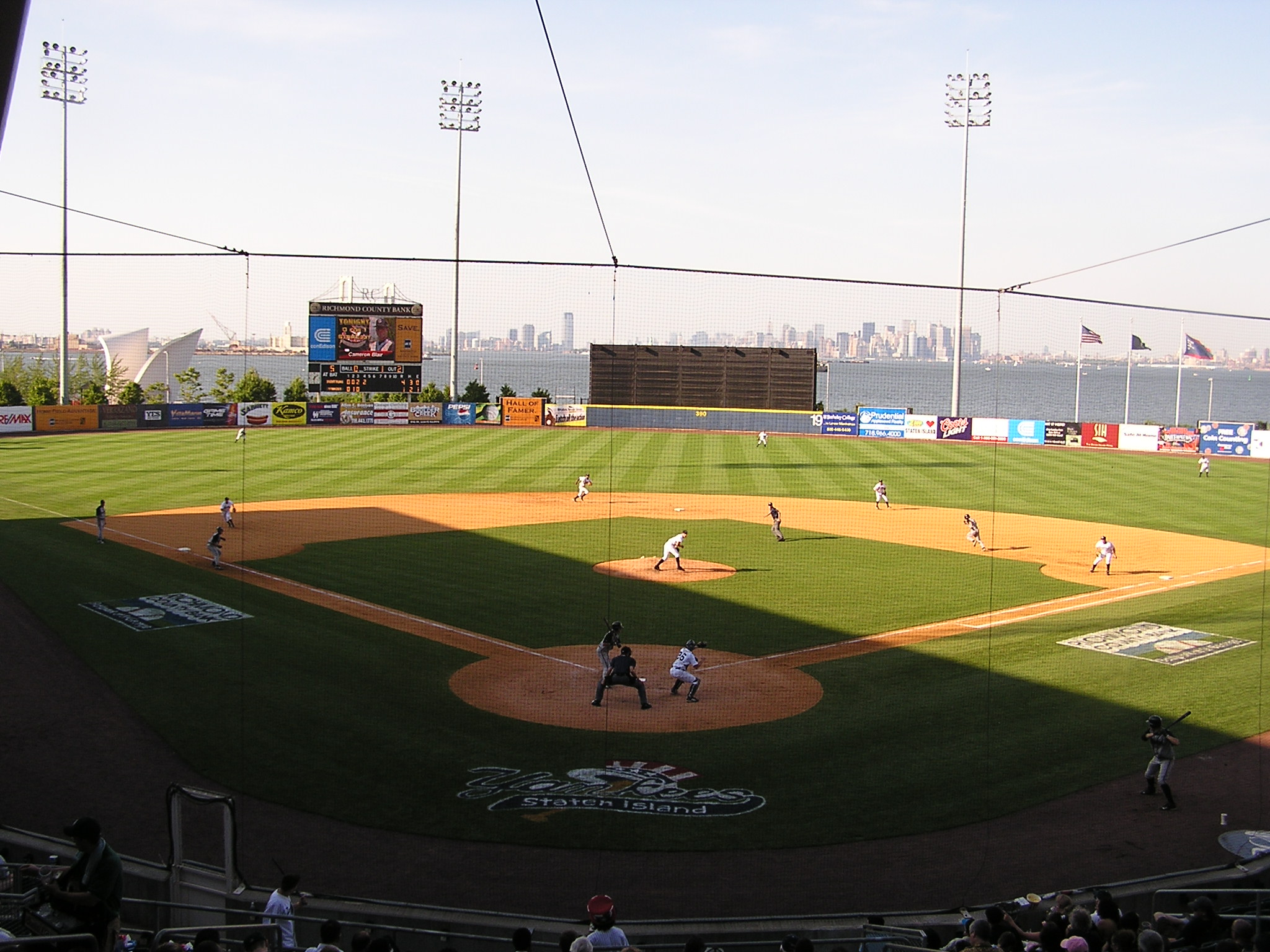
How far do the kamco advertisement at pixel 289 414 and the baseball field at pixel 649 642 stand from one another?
19453 mm

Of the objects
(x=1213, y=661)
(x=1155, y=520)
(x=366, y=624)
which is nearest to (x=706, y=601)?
(x=366, y=624)

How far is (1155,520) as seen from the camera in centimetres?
3747

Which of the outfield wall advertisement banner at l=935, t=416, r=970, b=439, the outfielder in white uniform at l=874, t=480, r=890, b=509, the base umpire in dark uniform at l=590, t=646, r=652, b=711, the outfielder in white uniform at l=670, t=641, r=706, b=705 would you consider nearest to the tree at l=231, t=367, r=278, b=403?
the outfielder in white uniform at l=874, t=480, r=890, b=509

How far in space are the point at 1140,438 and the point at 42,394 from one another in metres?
64.0

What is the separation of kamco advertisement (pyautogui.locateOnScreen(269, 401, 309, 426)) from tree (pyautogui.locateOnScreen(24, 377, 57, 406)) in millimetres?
12260

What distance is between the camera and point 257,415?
61156 mm

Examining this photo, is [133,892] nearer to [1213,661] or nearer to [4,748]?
[4,748]

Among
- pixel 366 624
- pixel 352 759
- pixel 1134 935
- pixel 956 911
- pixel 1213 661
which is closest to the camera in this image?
pixel 1134 935

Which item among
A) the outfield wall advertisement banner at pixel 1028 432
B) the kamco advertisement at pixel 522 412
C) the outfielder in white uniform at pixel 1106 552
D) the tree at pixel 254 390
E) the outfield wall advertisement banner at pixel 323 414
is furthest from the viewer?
the kamco advertisement at pixel 522 412

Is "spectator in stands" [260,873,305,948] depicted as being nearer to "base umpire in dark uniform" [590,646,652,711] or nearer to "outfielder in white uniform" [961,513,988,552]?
"base umpire in dark uniform" [590,646,652,711]

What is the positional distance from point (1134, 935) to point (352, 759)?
1035 cm

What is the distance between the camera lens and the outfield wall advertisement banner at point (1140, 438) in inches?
2312

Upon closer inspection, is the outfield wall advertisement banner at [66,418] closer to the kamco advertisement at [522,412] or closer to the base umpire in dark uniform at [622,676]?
the kamco advertisement at [522,412]

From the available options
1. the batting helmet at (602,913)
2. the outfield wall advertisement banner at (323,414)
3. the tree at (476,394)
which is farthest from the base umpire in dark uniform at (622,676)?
the outfield wall advertisement banner at (323,414)
